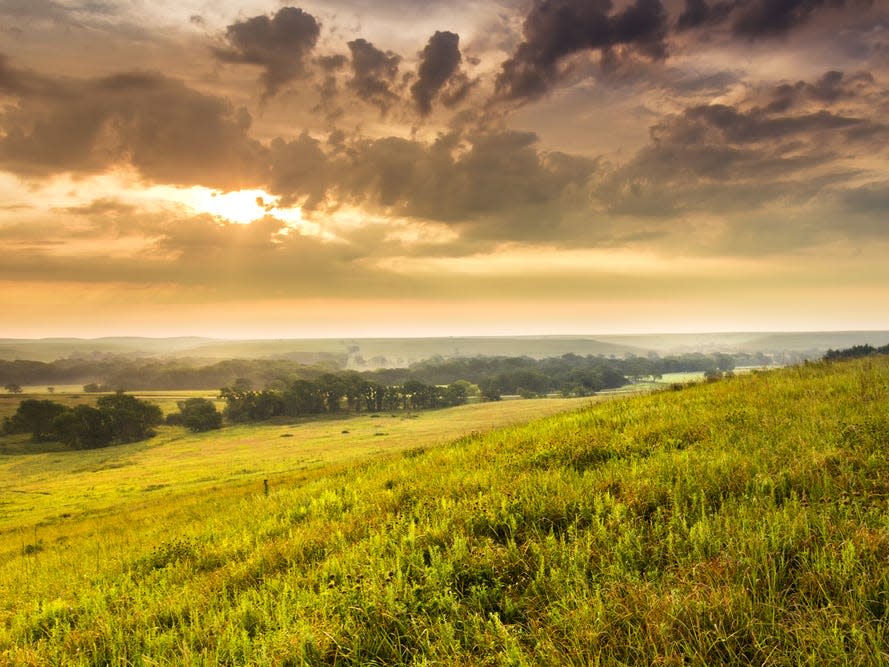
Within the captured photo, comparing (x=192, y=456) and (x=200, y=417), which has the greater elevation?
(x=200, y=417)

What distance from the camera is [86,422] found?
128 m

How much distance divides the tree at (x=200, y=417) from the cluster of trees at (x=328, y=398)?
7.08 metres

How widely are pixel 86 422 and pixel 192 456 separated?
175 feet

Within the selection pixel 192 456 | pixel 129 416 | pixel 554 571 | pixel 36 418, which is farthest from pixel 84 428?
pixel 554 571

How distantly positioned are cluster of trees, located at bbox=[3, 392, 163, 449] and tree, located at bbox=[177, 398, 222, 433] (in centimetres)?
1045

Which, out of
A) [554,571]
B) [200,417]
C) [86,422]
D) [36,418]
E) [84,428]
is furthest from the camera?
[200,417]

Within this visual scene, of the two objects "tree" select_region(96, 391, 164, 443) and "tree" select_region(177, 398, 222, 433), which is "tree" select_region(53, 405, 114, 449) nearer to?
"tree" select_region(96, 391, 164, 443)

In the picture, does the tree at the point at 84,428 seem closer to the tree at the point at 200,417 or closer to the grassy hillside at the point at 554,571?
the tree at the point at 200,417

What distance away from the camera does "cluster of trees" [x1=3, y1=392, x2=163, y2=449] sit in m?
128

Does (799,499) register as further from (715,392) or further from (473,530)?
(715,392)

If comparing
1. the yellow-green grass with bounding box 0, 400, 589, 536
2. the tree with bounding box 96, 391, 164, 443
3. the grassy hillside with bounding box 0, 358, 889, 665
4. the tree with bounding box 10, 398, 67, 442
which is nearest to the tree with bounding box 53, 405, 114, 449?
the tree with bounding box 96, 391, 164, 443

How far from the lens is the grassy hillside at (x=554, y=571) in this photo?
3.01 metres

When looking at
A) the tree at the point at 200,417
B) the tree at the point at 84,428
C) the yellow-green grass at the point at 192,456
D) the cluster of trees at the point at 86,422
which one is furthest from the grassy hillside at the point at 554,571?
the tree at the point at 200,417

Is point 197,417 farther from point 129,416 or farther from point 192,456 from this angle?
point 192,456
